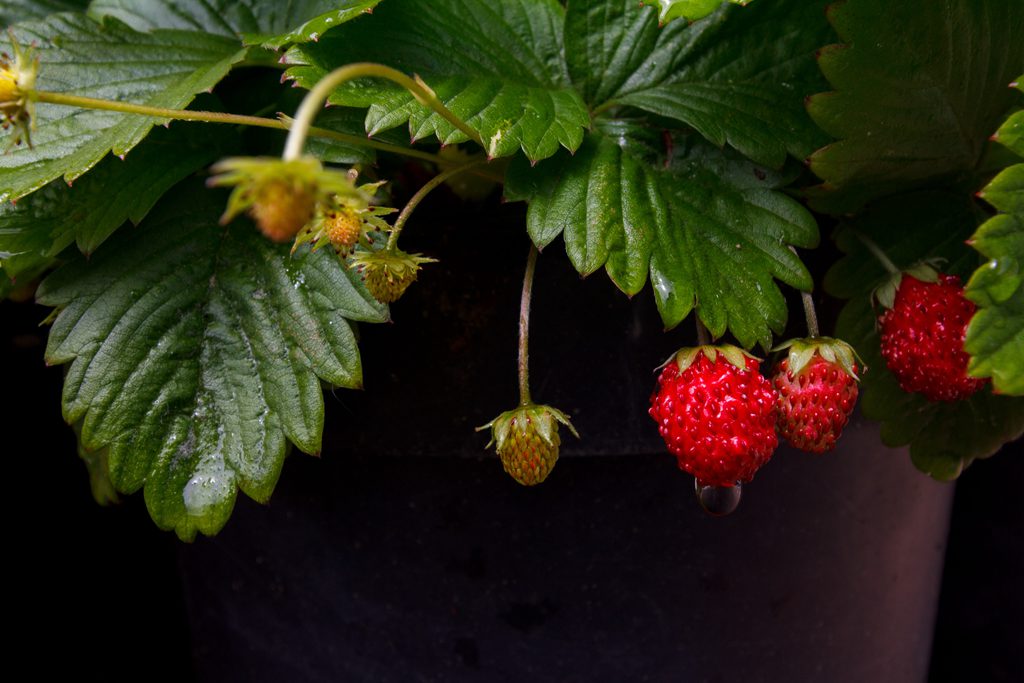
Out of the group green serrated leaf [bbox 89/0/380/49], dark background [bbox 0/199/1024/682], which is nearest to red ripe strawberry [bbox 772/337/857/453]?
dark background [bbox 0/199/1024/682]

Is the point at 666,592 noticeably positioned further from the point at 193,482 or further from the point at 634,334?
the point at 193,482

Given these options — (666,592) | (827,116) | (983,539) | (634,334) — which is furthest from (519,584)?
(983,539)

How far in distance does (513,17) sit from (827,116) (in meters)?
0.22

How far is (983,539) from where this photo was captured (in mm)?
1038

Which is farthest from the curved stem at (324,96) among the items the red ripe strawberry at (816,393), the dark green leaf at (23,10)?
the dark green leaf at (23,10)

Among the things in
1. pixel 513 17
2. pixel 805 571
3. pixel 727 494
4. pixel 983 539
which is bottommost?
pixel 983 539

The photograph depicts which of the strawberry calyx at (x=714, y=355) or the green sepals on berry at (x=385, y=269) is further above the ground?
the green sepals on berry at (x=385, y=269)

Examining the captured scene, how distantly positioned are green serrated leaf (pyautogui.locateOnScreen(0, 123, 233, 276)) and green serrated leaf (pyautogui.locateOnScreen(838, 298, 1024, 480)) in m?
0.45

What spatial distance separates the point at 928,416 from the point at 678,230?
23 cm

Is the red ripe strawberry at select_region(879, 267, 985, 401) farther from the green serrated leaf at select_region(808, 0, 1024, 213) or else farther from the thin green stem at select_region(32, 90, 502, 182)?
the thin green stem at select_region(32, 90, 502, 182)

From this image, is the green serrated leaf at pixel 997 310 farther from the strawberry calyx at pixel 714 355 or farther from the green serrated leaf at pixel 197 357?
the green serrated leaf at pixel 197 357

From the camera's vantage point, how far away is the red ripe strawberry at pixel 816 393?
51cm

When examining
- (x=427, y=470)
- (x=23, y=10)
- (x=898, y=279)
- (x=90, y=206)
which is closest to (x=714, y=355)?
(x=898, y=279)

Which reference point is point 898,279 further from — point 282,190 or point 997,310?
point 282,190
